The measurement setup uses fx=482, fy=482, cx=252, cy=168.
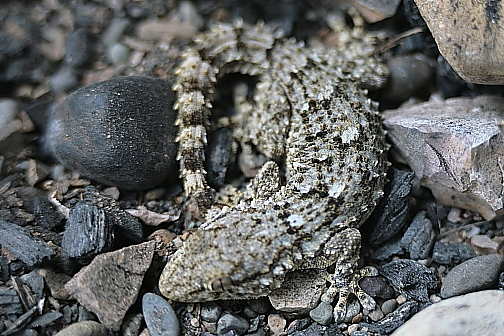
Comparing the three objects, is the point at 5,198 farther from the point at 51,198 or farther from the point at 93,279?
the point at 93,279

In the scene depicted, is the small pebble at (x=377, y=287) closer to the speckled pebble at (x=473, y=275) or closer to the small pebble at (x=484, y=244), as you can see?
the speckled pebble at (x=473, y=275)

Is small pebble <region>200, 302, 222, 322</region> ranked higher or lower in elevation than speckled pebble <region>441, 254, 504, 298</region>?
lower

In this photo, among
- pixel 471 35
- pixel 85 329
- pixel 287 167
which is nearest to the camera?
pixel 85 329

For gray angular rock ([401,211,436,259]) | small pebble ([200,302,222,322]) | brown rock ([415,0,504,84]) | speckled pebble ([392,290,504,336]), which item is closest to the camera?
speckled pebble ([392,290,504,336])

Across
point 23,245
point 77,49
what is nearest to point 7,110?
point 77,49

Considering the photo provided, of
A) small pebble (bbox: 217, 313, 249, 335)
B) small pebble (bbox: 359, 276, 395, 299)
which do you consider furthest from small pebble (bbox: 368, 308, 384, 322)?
small pebble (bbox: 217, 313, 249, 335)

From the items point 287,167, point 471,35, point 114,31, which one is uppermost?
point 471,35

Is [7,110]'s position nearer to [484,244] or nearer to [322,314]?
[322,314]

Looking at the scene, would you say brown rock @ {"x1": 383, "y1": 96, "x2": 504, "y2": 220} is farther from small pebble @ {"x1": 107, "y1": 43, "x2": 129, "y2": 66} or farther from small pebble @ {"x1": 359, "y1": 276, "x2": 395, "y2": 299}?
small pebble @ {"x1": 107, "y1": 43, "x2": 129, "y2": 66}
